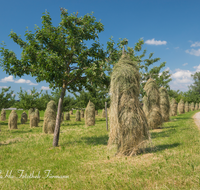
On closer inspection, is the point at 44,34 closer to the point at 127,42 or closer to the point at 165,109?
the point at 127,42

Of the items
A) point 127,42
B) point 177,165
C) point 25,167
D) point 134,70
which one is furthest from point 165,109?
point 25,167

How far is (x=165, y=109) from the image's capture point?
20.5m

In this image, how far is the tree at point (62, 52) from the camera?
9.63m

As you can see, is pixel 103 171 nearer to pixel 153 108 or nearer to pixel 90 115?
pixel 153 108

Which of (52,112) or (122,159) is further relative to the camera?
(52,112)

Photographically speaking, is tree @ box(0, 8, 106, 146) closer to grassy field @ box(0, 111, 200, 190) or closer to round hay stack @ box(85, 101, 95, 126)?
grassy field @ box(0, 111, 200, 190)

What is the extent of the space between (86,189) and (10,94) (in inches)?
1002

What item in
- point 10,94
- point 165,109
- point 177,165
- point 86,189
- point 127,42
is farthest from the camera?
point 10,94

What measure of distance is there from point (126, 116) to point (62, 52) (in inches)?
231

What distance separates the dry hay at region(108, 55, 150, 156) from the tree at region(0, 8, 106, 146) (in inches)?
101

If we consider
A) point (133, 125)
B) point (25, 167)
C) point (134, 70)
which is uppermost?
point (134, 70)

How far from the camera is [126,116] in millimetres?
6859

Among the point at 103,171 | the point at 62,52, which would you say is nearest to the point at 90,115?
the point at 62,52

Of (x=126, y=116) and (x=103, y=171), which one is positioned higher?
(x=126, y=116)
